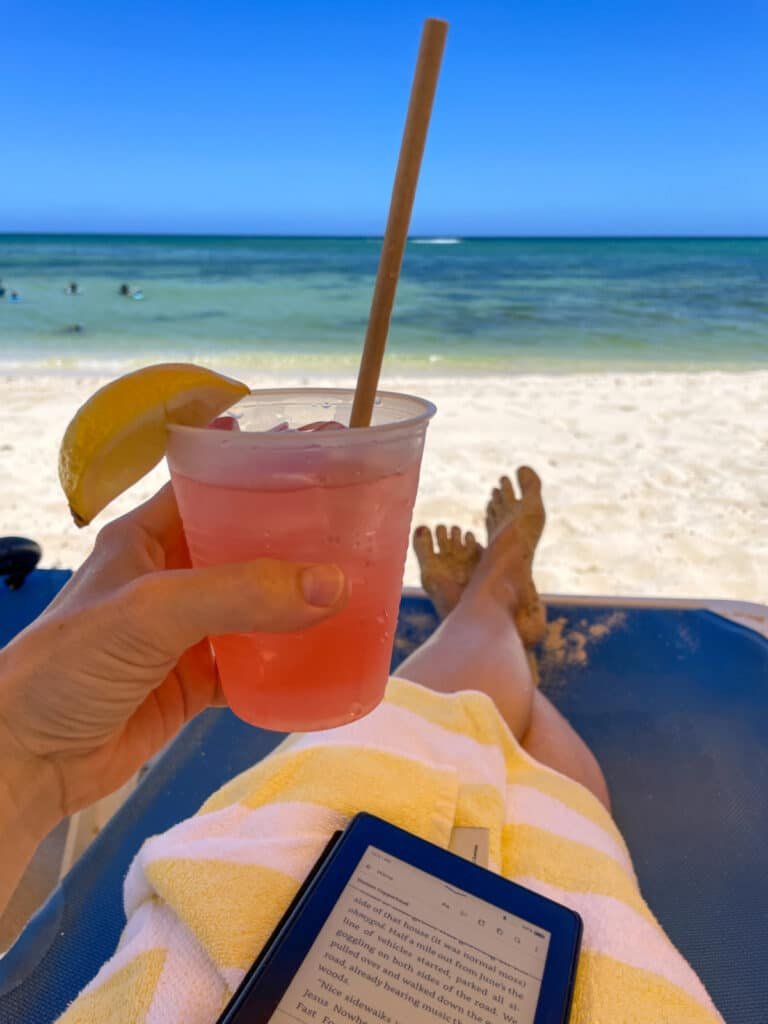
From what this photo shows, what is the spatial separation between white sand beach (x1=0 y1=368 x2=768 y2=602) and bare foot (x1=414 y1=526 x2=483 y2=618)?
0.48 meters

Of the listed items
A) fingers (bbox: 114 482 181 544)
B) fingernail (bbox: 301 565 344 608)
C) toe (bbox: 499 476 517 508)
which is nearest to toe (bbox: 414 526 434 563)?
toe (bbox: 499 476 517 508)

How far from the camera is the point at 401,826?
106cm

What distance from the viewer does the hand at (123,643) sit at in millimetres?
640

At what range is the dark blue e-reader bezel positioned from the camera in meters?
0.83

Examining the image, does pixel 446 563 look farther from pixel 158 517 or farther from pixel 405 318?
pixel 405 318

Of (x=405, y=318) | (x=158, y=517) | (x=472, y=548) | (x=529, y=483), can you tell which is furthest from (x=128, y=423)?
(x=405, y=318)

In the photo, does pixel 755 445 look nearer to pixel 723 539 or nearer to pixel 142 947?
pixel 723 539

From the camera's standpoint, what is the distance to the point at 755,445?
4289mm

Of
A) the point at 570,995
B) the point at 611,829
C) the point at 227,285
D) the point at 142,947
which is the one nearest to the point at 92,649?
the point at 142,947

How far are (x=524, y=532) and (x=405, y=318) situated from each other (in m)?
8.68

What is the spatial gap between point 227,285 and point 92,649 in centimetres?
1572

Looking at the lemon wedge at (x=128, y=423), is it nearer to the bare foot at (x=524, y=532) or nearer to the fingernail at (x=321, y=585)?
the fingernail at (x=321, y=585)

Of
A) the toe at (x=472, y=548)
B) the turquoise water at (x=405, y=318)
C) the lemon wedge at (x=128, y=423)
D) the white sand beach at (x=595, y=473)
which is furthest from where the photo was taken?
the turquoise water at (x=405, y=318)

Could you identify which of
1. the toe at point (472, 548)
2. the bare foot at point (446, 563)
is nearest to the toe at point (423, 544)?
the bare foot at point (446, 563)
